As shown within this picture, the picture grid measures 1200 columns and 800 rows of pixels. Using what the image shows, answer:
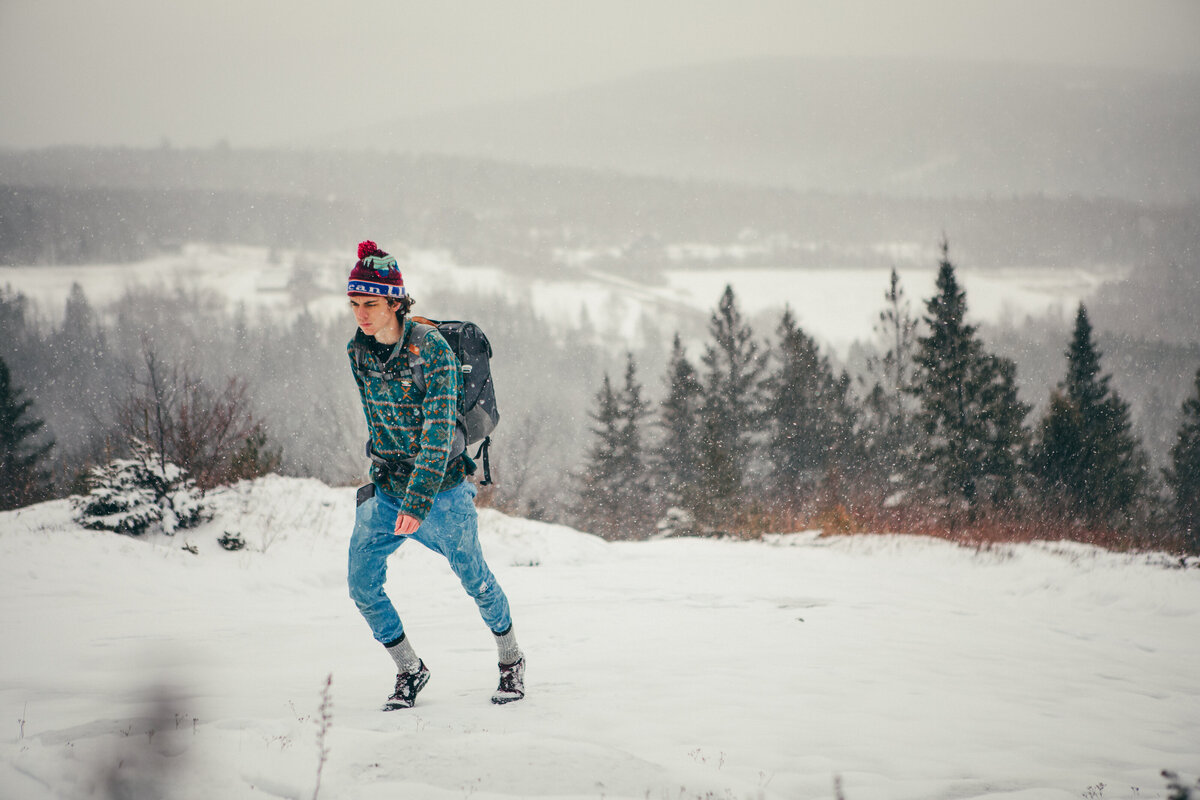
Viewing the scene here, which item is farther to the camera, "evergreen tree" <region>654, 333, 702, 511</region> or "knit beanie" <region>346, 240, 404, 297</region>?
"evergreen tree" <region>654, 333, 702, 511</region>

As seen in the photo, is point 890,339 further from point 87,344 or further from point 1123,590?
point 87,344

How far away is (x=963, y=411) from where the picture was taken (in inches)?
1191

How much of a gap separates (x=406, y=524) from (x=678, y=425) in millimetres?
36240

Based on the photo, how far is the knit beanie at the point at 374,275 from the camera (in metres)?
3.25

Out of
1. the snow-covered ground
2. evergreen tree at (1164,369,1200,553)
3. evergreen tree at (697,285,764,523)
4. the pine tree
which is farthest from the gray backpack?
evergreen tree at (1164,369,1200,553)

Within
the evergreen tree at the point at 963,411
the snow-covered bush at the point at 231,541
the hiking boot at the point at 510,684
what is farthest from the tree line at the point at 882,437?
the hiking boot at the point at 510,684

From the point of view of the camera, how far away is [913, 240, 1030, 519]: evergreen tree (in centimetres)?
2983

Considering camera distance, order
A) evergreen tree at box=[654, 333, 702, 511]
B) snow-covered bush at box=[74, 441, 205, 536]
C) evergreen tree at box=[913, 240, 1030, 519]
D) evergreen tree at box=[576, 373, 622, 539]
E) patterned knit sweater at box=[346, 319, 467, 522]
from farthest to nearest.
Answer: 1. evergreen tree at box=[576, 373, 622, 539]
2. evergreen tree at box=[654, 333, 702, 511]
3. evergreen tree at box=[913, 240, 1030, 519]
4. snow-covered bush at box=[74, 441, 205, 536]
5. patterned knit sweater at box=[346, 319, 467, 522]

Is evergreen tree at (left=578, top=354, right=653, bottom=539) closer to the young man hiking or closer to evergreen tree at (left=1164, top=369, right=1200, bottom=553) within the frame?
evergreen tree at (left=1164, top=369, right=1200, bottom=553)

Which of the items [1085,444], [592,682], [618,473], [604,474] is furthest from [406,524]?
[618,473]

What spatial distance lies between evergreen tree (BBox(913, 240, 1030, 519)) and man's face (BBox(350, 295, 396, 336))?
3104cm

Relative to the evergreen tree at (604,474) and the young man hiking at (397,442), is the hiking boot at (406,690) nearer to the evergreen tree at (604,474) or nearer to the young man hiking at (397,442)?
the young man hiking at (397,442)

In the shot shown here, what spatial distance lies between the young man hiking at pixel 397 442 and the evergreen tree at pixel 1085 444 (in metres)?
31.5

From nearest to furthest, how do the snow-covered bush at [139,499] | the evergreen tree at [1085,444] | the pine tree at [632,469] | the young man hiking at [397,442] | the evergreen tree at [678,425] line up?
Result: the young man hiking at [397,442] → the snow-covered bush at [139,499] → the evergreen tree at [1085,444] → the evergreen tree at [678,425] → the pine tree at [632,469]
